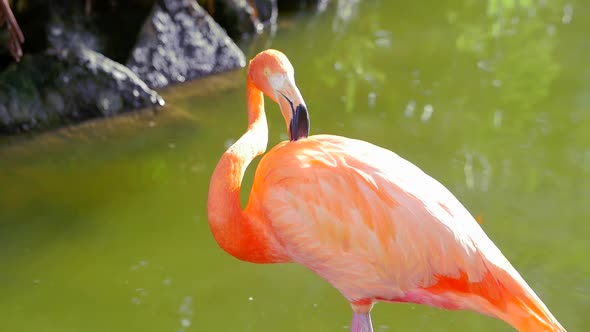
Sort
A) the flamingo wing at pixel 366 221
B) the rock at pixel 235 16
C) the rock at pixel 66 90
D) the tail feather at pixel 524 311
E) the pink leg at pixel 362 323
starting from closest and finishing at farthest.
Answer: the tail feather at pixel 524 311, the flamingo wing at pixel 366 221, the pink leg at pixel 362 323, the rock at pixel 66 90, the rock at pixel 235 16

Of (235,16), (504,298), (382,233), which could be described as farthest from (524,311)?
(235,16)

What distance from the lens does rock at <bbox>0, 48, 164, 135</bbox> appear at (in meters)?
4.89

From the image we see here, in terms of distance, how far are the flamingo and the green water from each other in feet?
1.94

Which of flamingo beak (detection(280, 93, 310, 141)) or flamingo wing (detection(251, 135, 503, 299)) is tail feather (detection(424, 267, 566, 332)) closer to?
flamingo wing (detection(251, 135, 503, 299))

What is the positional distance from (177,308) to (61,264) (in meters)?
0.61

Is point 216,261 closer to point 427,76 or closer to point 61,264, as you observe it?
point 61,264

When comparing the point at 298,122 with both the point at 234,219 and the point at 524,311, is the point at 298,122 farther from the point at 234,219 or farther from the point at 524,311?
the point at 524,311

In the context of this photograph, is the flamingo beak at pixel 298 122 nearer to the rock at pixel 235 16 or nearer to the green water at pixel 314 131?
the green water at pixel 314 131

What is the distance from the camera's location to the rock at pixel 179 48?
218 inches

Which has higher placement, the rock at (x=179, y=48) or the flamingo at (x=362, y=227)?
the flamingo at (x=362, y=227)

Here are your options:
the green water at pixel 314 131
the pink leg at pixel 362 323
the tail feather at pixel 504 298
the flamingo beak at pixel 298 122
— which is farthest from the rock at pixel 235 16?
the tail feather at pixel 504 298

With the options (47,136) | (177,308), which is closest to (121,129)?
(47,136)

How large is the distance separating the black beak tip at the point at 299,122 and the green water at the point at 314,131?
92cm

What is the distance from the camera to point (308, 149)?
2809mm
